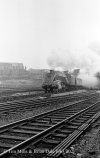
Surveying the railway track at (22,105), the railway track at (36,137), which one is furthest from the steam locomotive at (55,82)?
the railway track at (36,137)

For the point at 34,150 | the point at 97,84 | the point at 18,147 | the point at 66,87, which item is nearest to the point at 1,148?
the point at 18,147

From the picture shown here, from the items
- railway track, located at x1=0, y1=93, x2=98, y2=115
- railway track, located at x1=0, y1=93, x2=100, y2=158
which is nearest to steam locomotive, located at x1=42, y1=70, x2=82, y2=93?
railway track, located at x1=0, y1=93, x2=98, y2=115

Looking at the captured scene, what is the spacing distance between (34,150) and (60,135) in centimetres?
152

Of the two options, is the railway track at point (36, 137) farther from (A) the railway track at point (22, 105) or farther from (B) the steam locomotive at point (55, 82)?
(B) the steam locomotive at point (55, 82)

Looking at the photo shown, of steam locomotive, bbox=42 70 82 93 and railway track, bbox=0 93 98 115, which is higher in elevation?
steam locomotive, bbox=42 70 82 93

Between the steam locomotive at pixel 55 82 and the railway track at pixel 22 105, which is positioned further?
the steam locomotive at pixel 55 82

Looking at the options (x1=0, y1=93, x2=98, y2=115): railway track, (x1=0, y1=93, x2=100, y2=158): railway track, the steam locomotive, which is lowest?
(x1=0, y1=93, x2=98, y2=115): railway track

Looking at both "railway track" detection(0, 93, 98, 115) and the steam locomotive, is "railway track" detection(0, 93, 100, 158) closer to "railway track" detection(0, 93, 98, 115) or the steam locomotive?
"railway track" detection(0, 93, 98, 115)

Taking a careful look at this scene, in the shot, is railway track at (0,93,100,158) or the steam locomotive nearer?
railway track at (0,93,100,158)

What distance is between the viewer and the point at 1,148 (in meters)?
5.08

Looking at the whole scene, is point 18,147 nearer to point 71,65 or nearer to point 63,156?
point 63,156

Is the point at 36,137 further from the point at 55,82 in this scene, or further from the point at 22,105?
the point at 55,82

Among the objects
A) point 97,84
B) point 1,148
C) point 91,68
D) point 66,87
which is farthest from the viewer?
point 97,84

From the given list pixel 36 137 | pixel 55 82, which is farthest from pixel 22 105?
pixel 55 82
